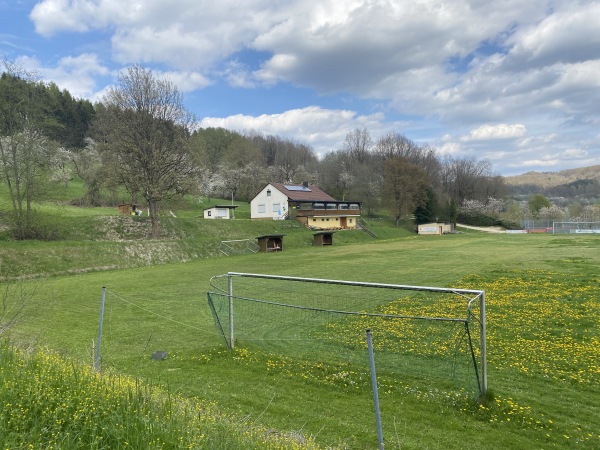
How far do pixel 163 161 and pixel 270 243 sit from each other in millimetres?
12337

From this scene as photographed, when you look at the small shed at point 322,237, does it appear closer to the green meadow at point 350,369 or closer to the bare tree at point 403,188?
the green meadow at point 350,369

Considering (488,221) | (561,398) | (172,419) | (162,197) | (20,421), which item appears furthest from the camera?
(488,221)

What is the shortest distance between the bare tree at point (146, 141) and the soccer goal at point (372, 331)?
25.6 metres

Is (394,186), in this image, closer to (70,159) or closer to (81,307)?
(70,159)

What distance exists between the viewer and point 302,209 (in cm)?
6256

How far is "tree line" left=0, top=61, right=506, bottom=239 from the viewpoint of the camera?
1110 inches

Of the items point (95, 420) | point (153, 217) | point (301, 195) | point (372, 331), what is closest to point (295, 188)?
point (301, 195)

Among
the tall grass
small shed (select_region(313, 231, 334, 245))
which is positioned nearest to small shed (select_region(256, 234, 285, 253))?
small shed (select_region(313, 231, 334, 245))

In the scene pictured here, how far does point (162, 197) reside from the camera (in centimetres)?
3562

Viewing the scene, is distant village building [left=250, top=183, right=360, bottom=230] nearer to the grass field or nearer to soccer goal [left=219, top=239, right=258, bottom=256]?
soccer goal [left=219, top=239, right=258, bottom=256]

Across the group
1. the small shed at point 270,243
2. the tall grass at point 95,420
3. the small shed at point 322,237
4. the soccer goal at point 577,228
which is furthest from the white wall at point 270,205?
the tall grass at point 95,420

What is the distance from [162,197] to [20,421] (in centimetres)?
3388

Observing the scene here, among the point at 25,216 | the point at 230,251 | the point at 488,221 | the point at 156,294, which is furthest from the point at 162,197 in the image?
the point at 488,221

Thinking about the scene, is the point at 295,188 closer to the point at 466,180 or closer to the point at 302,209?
the point at 302,209
